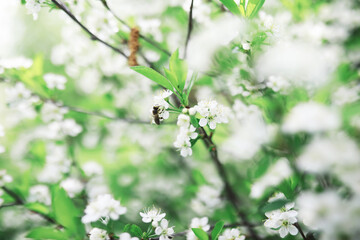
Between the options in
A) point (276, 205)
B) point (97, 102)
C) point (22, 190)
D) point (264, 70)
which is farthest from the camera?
point (97, 102)

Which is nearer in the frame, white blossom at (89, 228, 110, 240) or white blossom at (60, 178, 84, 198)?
white blossom at (89, 228, 110, 240)

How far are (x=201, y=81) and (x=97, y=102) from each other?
3.80 feet

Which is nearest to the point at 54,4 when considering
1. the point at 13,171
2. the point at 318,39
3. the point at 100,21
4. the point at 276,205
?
the point at 100,21

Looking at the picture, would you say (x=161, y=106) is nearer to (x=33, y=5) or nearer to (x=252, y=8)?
(x=252, y=8)

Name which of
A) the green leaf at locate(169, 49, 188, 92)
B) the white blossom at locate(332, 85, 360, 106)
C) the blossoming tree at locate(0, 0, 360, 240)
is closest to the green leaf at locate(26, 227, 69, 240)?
the blossoming tree at locate(0, 0, 360, 240)

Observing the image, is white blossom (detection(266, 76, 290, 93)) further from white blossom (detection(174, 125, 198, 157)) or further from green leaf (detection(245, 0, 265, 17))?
white blossom (detection(174, 125, 198, 157))

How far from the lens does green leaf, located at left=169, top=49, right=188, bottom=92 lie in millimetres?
1205

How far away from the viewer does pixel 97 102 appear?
2.48 meters

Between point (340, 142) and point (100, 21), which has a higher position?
point (100, 21)

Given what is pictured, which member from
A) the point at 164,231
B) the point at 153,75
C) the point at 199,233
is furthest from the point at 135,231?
the point at 153,75

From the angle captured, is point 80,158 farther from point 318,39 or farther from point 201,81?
point 318,39

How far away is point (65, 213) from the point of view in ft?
4.60

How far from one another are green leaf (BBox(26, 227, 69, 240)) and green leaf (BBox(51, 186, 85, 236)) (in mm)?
45

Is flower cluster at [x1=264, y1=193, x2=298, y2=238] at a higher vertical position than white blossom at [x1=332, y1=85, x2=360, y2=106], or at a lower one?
lower
